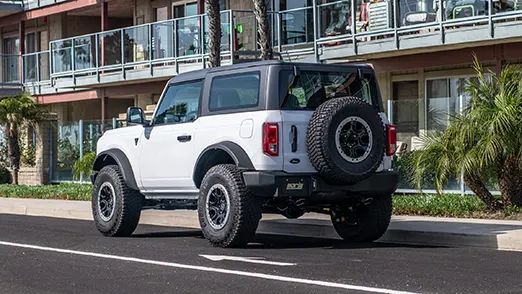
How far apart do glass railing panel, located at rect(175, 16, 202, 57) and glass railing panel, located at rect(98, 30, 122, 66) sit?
3.13 meters

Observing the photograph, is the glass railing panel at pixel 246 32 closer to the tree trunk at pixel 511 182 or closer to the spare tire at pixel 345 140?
the tree trunk at pixel 511 182

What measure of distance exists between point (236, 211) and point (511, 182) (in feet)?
19.5

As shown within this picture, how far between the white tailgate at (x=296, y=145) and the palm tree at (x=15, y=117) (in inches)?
857

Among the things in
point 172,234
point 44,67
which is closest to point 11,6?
point 44,67

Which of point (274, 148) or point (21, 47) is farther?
point (21, 47)

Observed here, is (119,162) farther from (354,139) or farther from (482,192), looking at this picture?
(482,192)

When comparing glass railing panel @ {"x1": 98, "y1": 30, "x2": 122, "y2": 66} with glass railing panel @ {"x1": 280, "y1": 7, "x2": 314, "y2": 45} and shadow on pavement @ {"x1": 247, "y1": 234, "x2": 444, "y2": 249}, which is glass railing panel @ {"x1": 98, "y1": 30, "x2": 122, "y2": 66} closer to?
glass railing panel @ {"x1": 280, "y1": 7, "x2": 314, "y2": 45}

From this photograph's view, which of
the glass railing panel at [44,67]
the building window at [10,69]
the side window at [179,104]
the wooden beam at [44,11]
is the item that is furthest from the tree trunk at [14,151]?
the side window at [179,104]

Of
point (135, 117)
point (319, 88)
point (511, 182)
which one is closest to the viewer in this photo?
point (319, 88)

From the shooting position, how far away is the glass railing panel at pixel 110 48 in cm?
3145

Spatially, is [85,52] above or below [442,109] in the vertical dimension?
above

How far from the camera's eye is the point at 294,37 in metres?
26.1

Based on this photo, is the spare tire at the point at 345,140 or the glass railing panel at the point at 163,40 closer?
the spare tire at the point at 345,140

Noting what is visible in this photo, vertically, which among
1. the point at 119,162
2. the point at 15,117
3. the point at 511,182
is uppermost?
the point at 15,117
